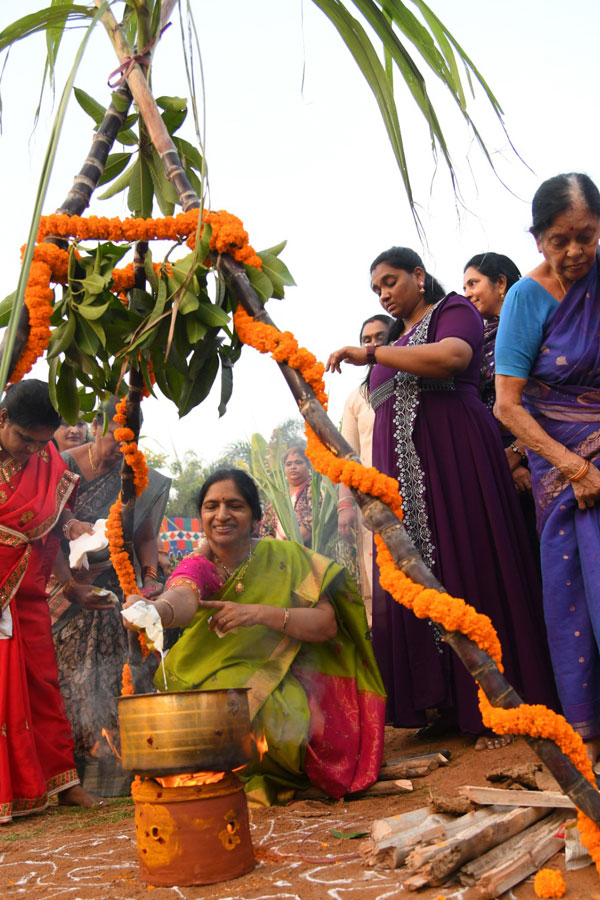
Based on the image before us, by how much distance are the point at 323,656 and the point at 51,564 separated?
74.1 inches

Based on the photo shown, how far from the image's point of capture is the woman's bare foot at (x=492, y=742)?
12.3 feet

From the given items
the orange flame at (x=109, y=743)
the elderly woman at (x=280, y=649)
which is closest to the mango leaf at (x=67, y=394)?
the elderly woman at (x=280, y=649)

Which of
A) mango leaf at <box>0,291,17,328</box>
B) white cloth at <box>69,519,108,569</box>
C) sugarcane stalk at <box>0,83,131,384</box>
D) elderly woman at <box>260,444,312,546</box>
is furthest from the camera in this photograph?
elderly woman at <box>260,444,312,546</box>

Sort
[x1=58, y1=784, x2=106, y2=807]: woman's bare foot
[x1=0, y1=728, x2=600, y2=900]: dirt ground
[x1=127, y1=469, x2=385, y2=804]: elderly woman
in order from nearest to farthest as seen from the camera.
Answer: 1. [x1=0, y1=728, x2=600, y2=900]: dirt ground
2. [x1=127, y1=469, x2=385, y2=804]: elderly woman
3. [x1=58, y1=784, x2=106, y2=807]: woman's bare foot

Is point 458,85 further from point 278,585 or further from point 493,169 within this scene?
point 278,585

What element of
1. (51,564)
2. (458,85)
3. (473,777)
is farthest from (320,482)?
(458,85)

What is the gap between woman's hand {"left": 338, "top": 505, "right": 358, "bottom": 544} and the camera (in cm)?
631

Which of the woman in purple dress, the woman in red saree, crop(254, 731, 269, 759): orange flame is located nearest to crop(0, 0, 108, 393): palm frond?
the woman in purple dress

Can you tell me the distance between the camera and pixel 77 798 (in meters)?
4.61

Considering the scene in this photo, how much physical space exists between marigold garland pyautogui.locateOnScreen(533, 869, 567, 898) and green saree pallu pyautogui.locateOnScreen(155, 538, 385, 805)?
1.52 metres

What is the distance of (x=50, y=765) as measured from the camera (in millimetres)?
4570

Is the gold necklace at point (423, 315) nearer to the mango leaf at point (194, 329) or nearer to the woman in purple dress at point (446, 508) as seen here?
the woman in purple dress at point (446, 508)

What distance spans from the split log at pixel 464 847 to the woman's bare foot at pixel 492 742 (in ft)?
3.39

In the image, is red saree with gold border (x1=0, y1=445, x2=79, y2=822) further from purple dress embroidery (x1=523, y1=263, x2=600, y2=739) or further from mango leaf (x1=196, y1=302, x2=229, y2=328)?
purple dress embroidery (x1=523, y1=263, x2=600, y2=739)
